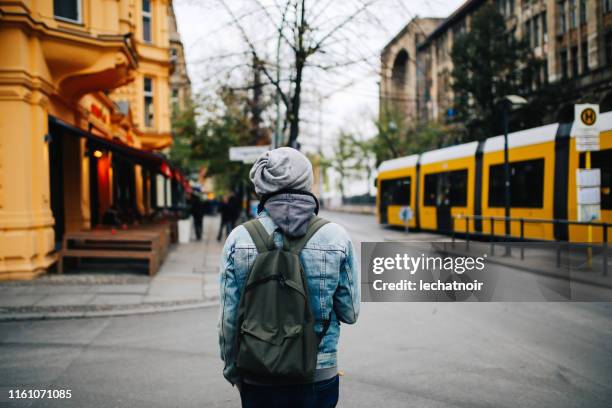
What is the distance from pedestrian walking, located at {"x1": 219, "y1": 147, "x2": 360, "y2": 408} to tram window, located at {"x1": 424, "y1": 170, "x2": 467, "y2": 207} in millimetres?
18315

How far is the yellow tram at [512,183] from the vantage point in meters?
13.8

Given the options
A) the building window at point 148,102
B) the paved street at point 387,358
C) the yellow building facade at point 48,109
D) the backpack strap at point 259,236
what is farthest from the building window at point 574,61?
the backpack strap at point 259,236

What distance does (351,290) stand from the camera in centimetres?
252

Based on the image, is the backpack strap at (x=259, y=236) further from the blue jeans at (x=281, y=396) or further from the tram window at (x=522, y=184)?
the tram window at (x=522, y=184)

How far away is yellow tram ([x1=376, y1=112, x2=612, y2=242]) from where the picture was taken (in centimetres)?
1380

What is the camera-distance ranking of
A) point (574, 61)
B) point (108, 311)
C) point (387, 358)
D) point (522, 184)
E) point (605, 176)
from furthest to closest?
point (574, 61) < point (522, 184) < point (605, 176) < point (108, 311) < point (387, 358)

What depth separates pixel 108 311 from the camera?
8461 millimetres

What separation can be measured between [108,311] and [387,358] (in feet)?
15.2

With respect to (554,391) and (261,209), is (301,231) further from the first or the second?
(554,391)

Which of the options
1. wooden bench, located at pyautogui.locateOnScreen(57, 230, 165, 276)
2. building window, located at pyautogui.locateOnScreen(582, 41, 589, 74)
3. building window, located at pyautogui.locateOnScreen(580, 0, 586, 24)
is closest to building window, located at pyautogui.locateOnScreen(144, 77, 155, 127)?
wooden bench, located at pyautogui.locateOnScreen(57, 230, 165, 276)

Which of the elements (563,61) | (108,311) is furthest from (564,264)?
(563,61)

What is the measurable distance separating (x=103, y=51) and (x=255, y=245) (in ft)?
36.7

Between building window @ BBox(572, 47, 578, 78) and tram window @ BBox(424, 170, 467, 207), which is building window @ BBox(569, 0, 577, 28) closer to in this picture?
building window @ BBox(572, 47, 578, 78)

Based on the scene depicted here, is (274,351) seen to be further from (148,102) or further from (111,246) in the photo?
(148,102)
